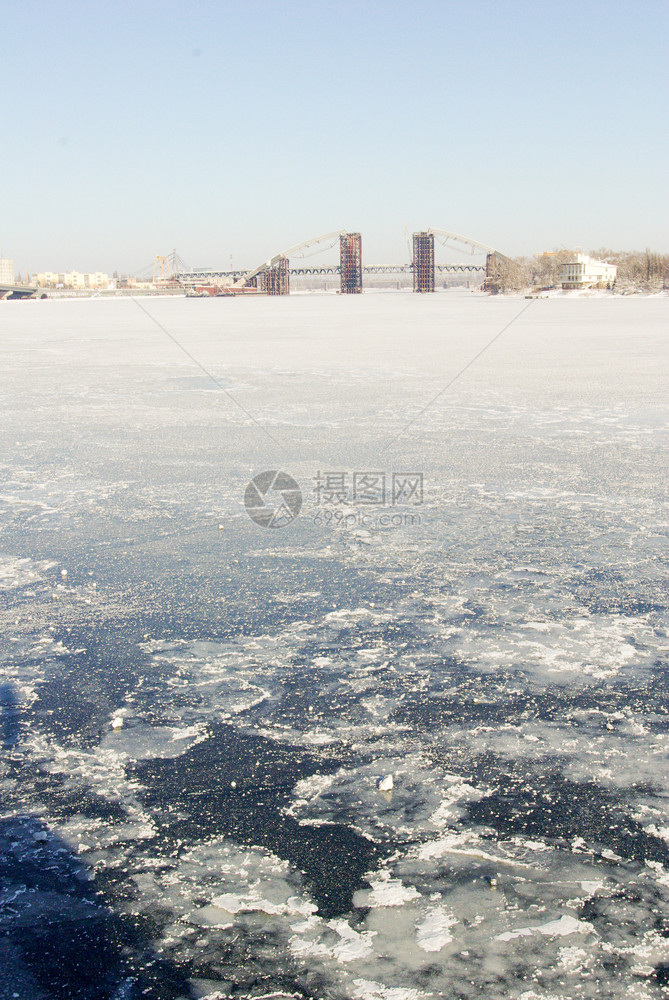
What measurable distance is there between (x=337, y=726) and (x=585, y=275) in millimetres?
113544

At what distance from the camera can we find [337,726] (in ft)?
12.0

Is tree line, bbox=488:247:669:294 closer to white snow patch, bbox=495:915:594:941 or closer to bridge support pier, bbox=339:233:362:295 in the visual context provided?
bridge support pier, bbox=339:233:362:295

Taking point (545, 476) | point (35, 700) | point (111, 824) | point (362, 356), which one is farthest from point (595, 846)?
point (362, 356)

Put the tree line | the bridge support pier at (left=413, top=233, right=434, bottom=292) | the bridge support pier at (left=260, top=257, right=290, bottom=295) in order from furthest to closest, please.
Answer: the bridge support pier at (left=413, top=233, right=434, bottom=292)
the bridge support pier at (left=260, top=257, right=290, bottom=295)
the tree line

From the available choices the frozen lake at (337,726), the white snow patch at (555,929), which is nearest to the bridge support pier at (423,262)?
the frozen lake at (337,726)

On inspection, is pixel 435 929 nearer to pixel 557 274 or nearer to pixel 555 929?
pixel 555 929

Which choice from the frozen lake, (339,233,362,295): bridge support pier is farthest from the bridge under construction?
the frozen lake

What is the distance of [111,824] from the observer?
9.77 ft

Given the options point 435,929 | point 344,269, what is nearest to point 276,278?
point 344,269

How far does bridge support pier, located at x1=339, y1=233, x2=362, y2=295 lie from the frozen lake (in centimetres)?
16278

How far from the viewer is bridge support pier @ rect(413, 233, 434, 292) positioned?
162750 mm

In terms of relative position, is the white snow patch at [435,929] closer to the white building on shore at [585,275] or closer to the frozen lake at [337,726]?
the frozen lake at [337,726]

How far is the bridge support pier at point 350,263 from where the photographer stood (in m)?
166

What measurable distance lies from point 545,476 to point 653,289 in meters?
97.2
